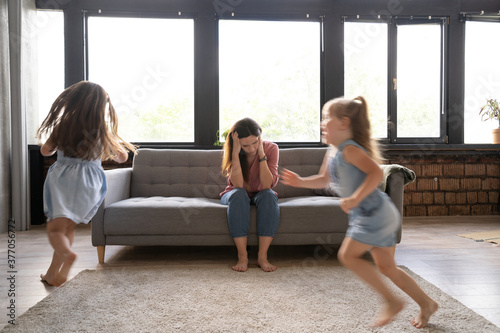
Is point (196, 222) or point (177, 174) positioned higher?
point (177, 174)

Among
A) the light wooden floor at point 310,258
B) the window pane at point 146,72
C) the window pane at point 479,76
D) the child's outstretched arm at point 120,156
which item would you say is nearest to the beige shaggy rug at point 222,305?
the light wooden floor at point 310,258

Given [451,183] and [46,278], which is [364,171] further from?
[451,183]

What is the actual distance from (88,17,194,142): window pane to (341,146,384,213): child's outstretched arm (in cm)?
304

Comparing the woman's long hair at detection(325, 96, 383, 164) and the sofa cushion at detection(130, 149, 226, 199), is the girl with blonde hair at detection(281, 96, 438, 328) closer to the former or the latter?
the woman's long hair at detection(325, 96, 383, 164)

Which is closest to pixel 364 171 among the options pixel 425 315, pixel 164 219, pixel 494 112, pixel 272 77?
pixel 425 315

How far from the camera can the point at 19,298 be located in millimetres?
1795

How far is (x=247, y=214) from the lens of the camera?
2344 millimetres

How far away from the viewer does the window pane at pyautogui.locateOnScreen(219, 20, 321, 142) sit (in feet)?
13.8

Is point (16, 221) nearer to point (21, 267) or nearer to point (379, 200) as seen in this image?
point (21, 267)

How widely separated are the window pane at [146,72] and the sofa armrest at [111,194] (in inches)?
49.6

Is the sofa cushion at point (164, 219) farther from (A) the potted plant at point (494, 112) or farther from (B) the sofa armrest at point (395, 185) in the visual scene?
(A) the potted plant at point (494, 112)

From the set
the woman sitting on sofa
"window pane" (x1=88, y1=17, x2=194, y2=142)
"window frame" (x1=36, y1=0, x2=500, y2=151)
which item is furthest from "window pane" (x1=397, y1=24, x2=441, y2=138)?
the woman sitting on sofa

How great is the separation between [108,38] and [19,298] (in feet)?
10.1

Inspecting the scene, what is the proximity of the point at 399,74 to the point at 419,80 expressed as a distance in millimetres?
247
